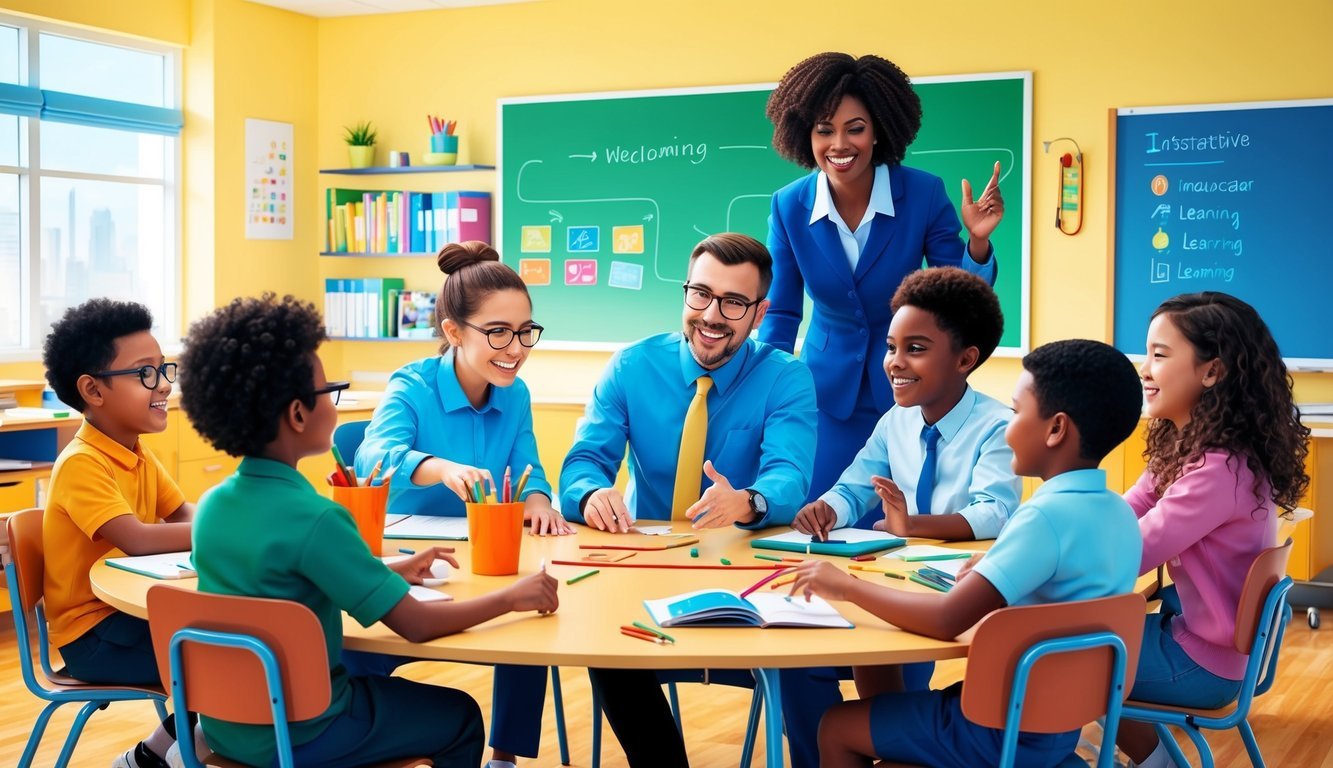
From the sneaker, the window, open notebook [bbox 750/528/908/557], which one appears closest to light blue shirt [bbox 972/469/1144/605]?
open notebook [bbox 750/528/908/557]

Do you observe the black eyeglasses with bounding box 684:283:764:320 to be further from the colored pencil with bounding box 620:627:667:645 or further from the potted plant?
the potted plant

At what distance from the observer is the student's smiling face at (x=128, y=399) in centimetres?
258

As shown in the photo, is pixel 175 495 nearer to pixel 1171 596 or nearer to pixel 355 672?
pixel 355 672

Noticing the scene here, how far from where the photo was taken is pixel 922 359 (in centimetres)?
264

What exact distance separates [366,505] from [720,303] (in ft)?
3.01

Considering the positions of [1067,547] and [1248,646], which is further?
[1248,646]

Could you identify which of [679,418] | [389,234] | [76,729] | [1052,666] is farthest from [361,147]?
[1052,666]

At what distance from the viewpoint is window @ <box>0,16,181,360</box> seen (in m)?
5.87

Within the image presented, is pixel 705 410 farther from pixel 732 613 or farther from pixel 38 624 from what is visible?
pixel 38 624

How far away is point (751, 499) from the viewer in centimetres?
258

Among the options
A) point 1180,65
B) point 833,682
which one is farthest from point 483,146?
point 833,682

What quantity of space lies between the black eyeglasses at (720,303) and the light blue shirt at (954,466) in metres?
0.38

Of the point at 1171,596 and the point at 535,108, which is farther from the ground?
the point at 535,108

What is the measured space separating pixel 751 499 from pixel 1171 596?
0.83 m
